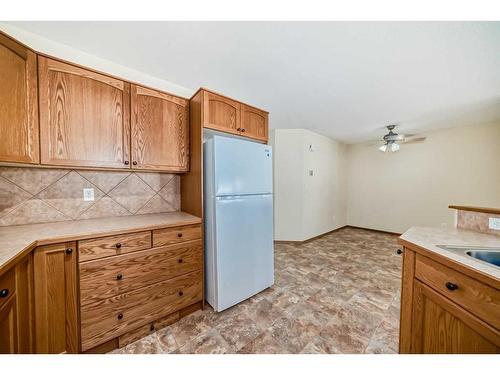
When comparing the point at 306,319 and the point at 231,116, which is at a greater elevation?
the point at 231,116

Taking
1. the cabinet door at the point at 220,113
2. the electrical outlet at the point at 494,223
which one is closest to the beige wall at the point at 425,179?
the electrical outlet at the point at 494,223

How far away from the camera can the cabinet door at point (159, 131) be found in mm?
1533

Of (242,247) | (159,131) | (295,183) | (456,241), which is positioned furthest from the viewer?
(295,183)

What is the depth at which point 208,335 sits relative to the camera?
1.41 metres

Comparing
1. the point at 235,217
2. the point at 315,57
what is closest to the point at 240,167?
the point at 235,217

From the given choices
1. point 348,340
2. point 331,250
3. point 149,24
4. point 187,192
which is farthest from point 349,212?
point 149,24

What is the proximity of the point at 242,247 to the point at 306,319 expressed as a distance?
0.83 m

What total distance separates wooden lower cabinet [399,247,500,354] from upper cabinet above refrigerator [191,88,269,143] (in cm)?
161

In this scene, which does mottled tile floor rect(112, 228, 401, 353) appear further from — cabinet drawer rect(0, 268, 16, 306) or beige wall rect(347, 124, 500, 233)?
beige wall rect(347, 124, 500, 233)

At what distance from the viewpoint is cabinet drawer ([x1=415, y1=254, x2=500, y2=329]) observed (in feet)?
2.15

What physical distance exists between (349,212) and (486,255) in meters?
4.29

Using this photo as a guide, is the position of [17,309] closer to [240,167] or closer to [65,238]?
[65,238]

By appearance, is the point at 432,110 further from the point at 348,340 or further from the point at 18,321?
the point at 18,321

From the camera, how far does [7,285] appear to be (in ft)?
2.72
